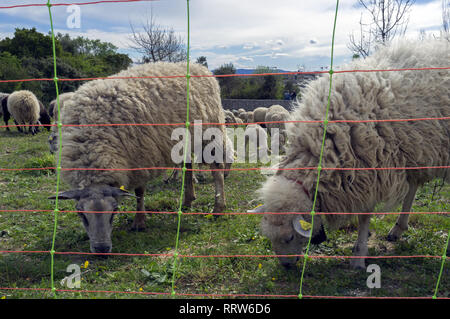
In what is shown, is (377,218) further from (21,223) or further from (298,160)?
(21,223)

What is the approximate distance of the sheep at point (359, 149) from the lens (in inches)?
118

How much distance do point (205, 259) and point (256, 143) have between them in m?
7.49

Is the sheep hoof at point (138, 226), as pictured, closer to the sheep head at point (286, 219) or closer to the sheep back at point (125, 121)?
the sheep back at point (125, 121)

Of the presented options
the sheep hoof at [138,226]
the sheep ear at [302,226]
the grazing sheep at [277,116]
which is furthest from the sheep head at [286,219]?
the grazing sheep at [277,116]

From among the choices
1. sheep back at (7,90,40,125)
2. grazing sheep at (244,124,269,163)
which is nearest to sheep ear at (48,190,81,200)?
grazing sheep at (244,124,269,163)

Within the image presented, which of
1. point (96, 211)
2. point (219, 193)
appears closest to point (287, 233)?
point (96, 211)

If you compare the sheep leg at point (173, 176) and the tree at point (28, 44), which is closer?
the sheep leg at point (173, 176)

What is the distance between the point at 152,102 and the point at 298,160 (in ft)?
7.06

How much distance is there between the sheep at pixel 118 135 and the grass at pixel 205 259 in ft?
1.31

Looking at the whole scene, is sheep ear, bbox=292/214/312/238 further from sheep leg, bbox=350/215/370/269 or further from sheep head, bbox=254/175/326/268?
sheep leg, bbox=350/215/370/269

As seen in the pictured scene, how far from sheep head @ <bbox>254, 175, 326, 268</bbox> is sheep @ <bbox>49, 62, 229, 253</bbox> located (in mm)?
1531

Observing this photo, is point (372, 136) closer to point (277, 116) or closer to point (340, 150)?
point (340, 150)

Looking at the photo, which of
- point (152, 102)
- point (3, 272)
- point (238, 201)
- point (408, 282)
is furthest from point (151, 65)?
point (408, 282)

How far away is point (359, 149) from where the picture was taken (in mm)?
3000
